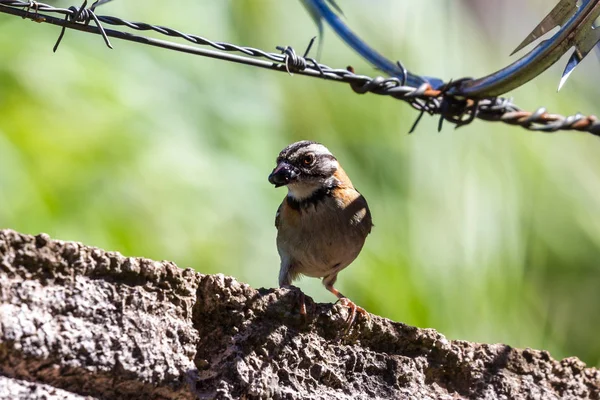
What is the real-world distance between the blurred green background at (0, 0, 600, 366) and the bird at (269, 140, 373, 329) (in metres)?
1.11

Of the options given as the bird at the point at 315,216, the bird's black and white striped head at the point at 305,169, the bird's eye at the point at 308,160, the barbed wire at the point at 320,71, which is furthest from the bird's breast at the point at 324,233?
the barbed wire at the point at 320,71

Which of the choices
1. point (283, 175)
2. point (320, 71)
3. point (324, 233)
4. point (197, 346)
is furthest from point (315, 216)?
point (197, 346)

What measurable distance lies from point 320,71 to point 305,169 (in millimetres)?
933

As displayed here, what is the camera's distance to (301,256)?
4688 millimetres

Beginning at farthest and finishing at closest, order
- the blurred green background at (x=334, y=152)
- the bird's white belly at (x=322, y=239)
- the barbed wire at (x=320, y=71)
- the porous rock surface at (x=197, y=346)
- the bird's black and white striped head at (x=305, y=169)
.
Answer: the blurred green background at (x=334, y=152)
the bird's black and white striped head at (x=305, y=169)
the bird's white belly at (x=322, y=239)
the barbed wire at (x=320, y=71)
the porous rock surface at (x=197, y=346)

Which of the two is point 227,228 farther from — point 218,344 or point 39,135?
point 218,344

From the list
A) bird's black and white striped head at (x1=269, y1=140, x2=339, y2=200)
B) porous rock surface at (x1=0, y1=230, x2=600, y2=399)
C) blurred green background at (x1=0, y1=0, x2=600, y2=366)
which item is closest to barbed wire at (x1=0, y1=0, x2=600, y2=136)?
bird's black and white striped head at (x1=269, y1=140, x2=339, y2=200)

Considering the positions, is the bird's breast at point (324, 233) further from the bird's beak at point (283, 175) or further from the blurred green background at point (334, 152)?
the blurred green background at point (334, 152)

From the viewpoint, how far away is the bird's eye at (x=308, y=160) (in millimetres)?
4840

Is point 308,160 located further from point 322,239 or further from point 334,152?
point 334,152

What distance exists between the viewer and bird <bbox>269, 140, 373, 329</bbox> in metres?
4.65

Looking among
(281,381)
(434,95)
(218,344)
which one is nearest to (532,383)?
(281,381)

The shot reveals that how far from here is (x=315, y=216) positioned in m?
4.68

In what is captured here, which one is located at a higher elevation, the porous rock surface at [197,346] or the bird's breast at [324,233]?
the bird's breast at [324,233]
